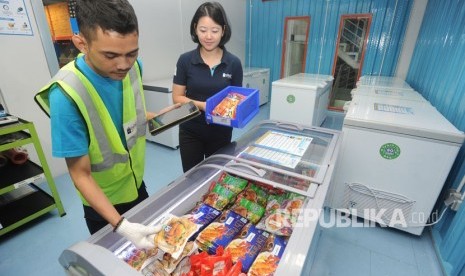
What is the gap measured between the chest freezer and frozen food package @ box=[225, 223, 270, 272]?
0.11 meters

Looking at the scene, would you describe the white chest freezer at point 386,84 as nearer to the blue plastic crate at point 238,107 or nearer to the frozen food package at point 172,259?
the blue plastic crate at point 238,107

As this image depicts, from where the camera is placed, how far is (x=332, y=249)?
1.86m

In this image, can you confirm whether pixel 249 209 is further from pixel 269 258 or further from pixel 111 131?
pixel 111 131

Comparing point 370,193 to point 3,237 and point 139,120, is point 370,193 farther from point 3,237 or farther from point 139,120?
point 3,237

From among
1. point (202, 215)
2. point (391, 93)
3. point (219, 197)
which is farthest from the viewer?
point (391, 93)

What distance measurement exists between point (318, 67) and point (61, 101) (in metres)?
5.04

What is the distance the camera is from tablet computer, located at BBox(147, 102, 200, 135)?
1040 millimetres

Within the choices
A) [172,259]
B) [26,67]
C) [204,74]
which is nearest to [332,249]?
[172,259]

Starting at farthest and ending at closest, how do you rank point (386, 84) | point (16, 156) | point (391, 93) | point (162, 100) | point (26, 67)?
point (386, 84), point (162, 100), point (391, 93), point (26, 67), point (16, 156)

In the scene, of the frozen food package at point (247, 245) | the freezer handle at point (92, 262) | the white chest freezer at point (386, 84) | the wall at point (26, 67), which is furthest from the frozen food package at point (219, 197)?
the white chest freezer at point (386, 84)

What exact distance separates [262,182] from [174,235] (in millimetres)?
441

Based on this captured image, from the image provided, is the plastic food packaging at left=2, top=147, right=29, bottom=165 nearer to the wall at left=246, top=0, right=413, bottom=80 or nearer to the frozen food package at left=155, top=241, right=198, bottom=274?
the frozen food package at left=155, top=241, right=198, bottom=274

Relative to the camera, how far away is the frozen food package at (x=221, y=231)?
0.86m

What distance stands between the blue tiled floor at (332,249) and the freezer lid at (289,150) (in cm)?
85
